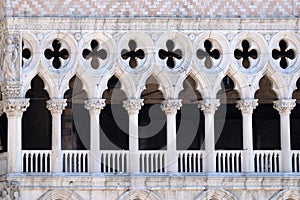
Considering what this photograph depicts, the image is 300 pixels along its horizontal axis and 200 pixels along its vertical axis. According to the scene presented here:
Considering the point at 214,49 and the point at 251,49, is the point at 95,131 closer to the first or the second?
the point at 214,49

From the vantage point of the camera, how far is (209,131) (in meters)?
28.0

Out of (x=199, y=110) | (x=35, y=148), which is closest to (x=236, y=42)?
(x=199, y=110)

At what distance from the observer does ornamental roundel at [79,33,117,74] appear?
27.8 metres

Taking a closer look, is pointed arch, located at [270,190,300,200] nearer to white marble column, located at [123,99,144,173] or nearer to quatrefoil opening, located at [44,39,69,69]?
white marble column, located at [123,99,144,173]

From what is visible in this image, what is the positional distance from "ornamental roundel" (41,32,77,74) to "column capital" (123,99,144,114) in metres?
1.25

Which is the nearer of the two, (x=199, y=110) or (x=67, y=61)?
(x=67, y=61)

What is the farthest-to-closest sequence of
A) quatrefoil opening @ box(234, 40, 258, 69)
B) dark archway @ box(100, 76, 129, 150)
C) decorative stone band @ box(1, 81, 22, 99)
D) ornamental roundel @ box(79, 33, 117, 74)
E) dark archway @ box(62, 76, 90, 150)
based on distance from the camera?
dark archway @ box(100, 76, 129, 150), dark archway @ box(62, 76, 90, 150), quatrefoil opening @ box(234, 40, 258, 69), ornamental roundel @ box(79, 33, 117, 74), decorative stone band @ box(1, 81, 22, 99)

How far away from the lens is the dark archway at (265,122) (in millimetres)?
30750

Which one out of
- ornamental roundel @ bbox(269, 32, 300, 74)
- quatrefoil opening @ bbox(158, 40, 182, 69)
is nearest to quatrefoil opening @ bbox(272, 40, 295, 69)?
ornamental roundel @ bbox(269, 32, 300, 74)

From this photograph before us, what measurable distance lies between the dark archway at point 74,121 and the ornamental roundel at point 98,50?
146 cm

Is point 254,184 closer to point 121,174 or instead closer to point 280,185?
point 280,185

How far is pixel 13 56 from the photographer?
27484 millimetres

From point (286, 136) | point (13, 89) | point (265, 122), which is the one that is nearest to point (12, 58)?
point (13, 89)

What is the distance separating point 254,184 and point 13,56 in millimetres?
5134
